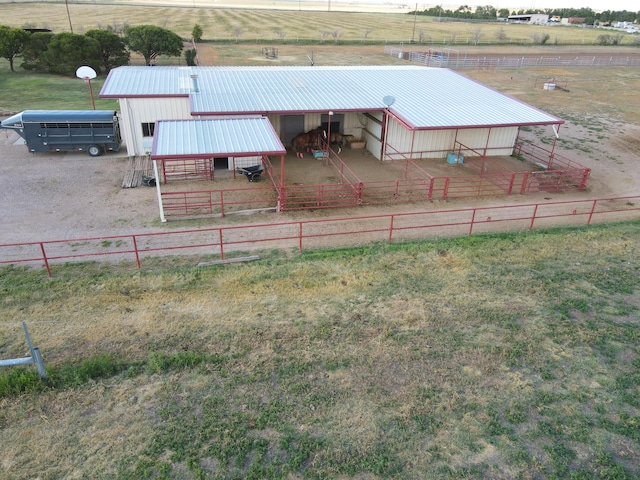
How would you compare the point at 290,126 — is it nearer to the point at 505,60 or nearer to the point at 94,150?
the point at 94,150

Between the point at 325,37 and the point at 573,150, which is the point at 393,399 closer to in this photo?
the point at 573,150

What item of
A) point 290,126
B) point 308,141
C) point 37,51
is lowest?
point 308,141

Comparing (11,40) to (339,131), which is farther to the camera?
(11,40)

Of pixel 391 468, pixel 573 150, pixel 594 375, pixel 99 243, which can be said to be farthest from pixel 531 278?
pixel 573 150

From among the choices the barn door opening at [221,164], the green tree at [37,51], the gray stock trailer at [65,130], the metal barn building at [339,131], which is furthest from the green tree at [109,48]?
the barn door opening at [221,164]

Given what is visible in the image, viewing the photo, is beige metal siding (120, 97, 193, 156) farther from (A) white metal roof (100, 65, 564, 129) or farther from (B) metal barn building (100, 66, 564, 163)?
(A) white metal roof (100, 65, 564, 129)

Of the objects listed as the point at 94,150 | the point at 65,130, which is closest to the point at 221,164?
Answer: the point at 94,150
